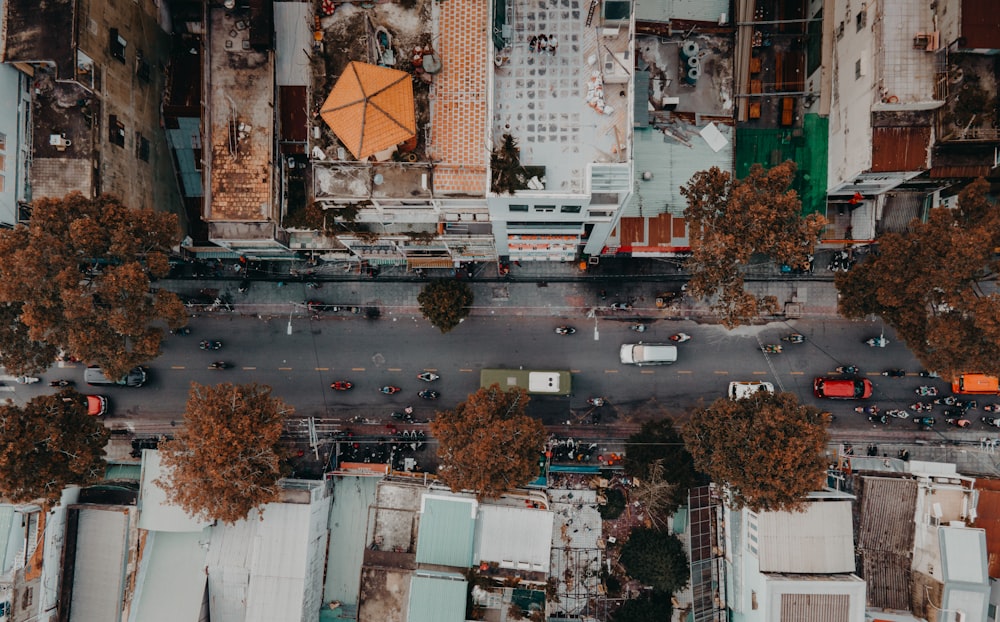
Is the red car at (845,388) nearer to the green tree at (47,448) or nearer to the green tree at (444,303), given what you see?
the green tree at (444,303)

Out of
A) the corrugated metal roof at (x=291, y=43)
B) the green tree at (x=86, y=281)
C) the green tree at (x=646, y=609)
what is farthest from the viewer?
the green tree at (x=646, y=609)

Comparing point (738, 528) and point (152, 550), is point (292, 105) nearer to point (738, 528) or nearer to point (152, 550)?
point (152, 550)

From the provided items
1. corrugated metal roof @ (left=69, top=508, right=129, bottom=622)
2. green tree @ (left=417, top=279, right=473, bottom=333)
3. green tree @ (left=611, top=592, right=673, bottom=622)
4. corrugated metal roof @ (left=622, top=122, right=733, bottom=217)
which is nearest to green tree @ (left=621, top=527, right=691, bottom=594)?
green tree @ (left=611, top=592, right=673, bottom=622)

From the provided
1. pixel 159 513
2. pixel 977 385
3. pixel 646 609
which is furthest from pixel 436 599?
pixel 977 385

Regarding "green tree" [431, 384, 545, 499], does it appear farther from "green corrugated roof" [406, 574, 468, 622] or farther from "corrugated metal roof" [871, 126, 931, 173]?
"corrugated metal roof" [871, 126, 931, 173]

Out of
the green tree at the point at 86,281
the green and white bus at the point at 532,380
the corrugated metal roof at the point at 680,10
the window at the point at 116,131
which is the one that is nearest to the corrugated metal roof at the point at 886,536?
the green and white bus at the point at 532,380

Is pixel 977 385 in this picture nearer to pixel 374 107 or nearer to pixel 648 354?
pixel 648 354

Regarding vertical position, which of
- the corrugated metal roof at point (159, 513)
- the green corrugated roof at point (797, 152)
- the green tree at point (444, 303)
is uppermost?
the green corrugated roof at point (797, 152)
